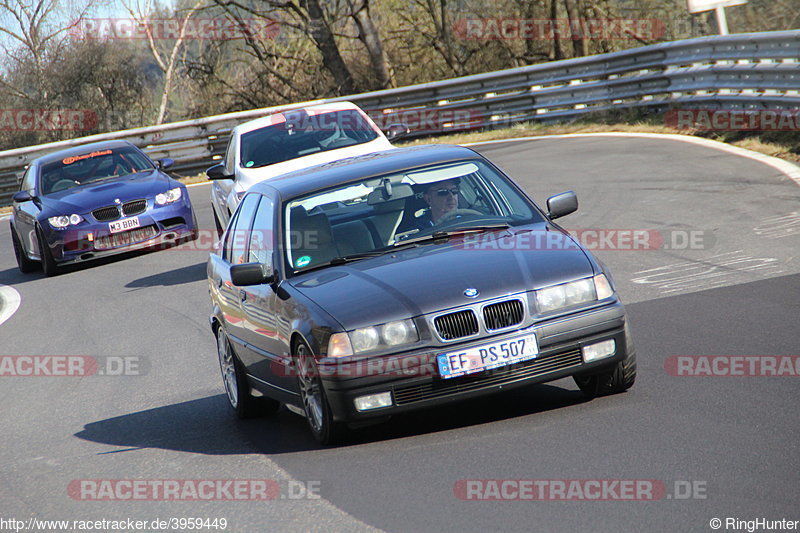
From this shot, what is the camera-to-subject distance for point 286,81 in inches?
1433

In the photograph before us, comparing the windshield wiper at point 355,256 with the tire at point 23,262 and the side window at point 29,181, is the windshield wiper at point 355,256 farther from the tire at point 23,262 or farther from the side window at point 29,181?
the side window at point 29,181

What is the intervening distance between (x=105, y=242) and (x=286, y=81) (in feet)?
68.0

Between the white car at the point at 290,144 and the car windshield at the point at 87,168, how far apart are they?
132 inches

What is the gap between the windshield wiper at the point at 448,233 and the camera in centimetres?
709

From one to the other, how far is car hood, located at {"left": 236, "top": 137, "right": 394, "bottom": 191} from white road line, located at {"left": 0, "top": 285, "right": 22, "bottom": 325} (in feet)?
10.3

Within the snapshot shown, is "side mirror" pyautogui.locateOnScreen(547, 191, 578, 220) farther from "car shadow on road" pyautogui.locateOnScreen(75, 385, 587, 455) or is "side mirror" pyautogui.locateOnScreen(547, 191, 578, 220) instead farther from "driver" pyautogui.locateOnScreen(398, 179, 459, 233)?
"car shadow on road" pyautogui.locateOnScreen(75, 385, 587, 455)

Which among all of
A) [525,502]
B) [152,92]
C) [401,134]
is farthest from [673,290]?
[152,92]

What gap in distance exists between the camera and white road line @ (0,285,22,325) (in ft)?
45.9

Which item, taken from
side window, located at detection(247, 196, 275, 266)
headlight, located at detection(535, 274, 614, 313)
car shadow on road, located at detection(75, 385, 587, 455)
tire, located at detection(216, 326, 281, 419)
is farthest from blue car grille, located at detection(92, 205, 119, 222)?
headlight, located at detection(535, 274, 614, 313)

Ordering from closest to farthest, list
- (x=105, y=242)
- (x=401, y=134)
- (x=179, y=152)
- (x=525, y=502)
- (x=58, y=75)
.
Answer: (x=525, y=502), (x=401, y=134), (x=105, y=242), (x=179, y=152), (x=58, y=75)

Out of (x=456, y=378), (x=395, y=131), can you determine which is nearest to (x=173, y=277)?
(x=395, y=131)

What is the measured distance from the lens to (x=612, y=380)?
21.6 feet

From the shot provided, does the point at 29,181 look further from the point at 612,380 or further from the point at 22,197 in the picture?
the point at 612,380

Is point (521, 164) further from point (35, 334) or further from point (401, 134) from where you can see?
point (35, 334)
